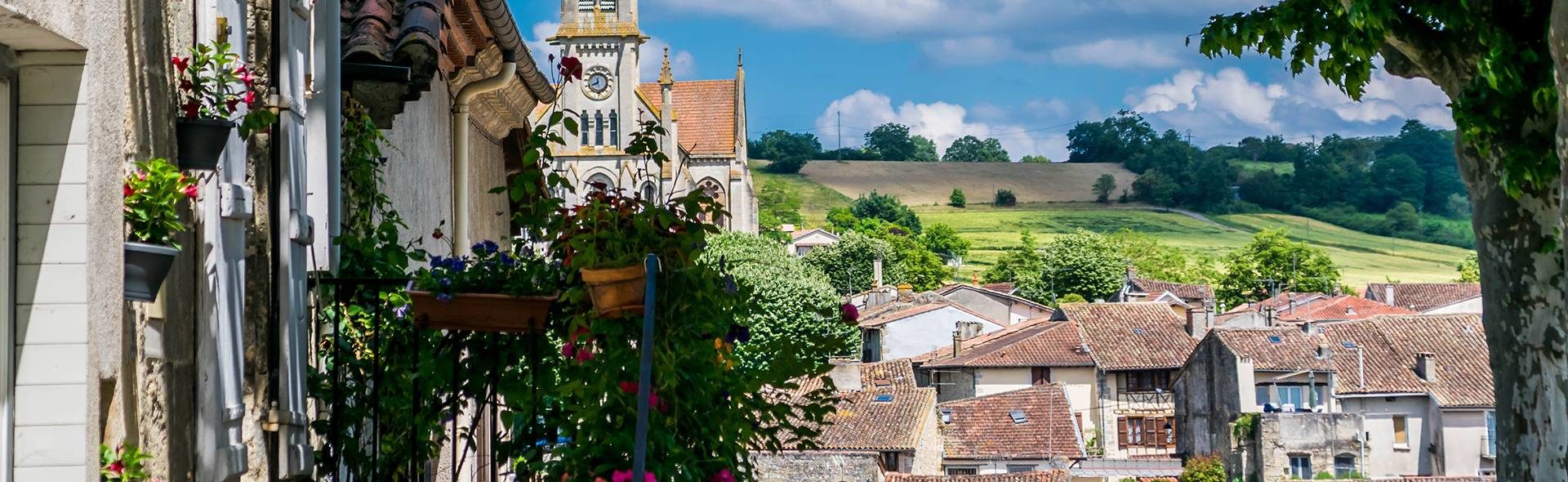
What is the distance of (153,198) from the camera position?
3.61 meters

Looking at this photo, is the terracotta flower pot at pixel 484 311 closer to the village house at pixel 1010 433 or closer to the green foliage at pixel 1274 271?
the village house at pixel 1010 433

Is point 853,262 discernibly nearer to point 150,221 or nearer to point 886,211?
point 886,211

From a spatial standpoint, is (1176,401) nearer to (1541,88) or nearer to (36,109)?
(1541,88)

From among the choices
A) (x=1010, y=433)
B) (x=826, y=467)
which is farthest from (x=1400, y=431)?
(x=826, y=467)

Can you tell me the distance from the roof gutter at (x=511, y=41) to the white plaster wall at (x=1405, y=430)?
4021 centimetres

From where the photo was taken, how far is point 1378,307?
79.7 m

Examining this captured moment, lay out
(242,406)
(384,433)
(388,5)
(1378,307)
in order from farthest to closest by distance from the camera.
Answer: (1378,307) < (388,5) < (384,433) < (242,406)

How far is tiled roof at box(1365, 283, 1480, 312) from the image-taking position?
81.0 metres

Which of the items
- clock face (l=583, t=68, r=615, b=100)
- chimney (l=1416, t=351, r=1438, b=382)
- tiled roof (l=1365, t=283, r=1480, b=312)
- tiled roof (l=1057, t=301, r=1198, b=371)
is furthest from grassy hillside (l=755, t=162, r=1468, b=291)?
chimney (l=1416, t=351, r=1438, b=382)

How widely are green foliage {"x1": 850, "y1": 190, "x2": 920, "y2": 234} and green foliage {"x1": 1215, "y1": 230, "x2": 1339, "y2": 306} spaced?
59852mm

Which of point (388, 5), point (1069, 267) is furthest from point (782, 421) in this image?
point (1069, 267)

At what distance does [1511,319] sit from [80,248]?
20.6 feet

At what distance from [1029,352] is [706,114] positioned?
62102 millimetres

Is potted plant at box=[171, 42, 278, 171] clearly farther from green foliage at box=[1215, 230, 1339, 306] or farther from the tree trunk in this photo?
green foliage at box=[1215, 230, 1339, 306]
